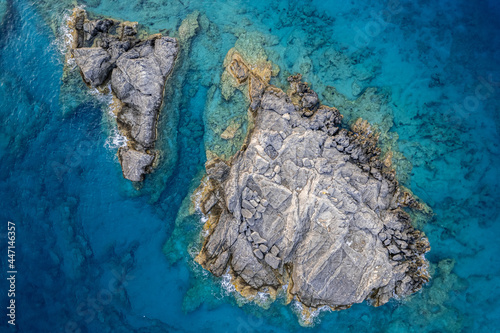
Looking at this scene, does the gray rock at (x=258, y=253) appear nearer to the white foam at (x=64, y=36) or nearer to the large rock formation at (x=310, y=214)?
the large rock formation at (x=310, y=214)

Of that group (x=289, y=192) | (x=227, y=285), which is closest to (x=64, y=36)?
(x=289, y=192)

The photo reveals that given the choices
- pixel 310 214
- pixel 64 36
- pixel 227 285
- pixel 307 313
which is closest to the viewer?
pixel 310 214

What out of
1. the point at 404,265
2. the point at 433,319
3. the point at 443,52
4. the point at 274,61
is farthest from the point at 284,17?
the point at 433,319

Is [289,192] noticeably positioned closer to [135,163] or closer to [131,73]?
[135,163]

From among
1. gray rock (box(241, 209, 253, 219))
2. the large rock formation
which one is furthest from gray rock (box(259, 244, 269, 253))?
gray rock (box(241, 209, 253, 219))

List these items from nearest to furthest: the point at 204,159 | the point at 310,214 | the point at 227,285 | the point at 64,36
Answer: the point at 310,214 < the point at 227,285 < the point at 204,159 < the point at 64,36

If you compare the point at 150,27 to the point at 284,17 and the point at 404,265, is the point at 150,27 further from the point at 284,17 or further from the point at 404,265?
the point at 404,265
